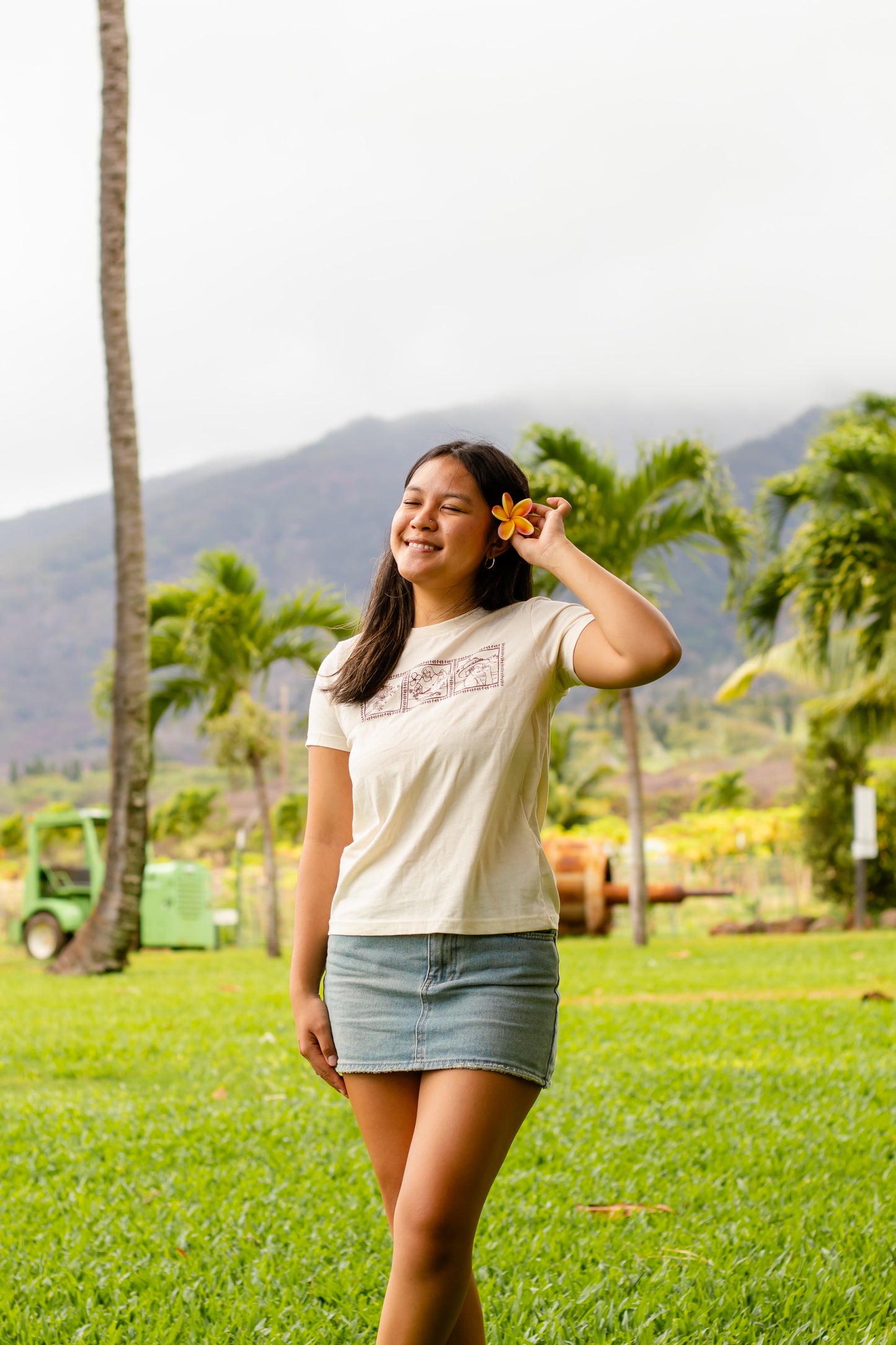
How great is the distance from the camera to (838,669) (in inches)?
770

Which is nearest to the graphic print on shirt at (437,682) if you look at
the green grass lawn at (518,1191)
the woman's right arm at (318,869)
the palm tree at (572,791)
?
the woman's right arm at (318,869)

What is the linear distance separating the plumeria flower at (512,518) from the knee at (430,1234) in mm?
1129

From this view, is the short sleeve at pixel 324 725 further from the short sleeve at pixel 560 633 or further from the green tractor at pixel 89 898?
the green tractor at pixel 89 898

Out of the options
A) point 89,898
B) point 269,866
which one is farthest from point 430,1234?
point 89,898

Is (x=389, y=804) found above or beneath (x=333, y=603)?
beneath

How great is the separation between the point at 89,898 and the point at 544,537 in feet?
56.5

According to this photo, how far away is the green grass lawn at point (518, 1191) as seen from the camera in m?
3.28

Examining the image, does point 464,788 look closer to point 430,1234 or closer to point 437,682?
point 437,682

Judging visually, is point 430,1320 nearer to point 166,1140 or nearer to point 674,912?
point 166,1140

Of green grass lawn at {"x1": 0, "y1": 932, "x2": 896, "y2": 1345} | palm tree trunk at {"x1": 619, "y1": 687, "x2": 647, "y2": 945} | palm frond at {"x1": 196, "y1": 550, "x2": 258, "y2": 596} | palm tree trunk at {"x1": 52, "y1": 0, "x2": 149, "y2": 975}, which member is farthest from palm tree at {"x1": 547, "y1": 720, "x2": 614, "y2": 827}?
green grass lawn at {"x1": 0, "y1": 932, "x2": 896, "y2": 1345}

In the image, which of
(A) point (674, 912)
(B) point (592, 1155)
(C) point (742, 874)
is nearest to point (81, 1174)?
(B) point (592, 1155)

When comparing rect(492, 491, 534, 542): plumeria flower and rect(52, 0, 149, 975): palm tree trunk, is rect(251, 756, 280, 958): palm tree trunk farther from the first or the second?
rect(492, 491, 534, 542): plumeria flower

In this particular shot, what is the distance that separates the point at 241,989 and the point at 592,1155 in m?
6.38

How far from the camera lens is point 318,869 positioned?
239 cm
